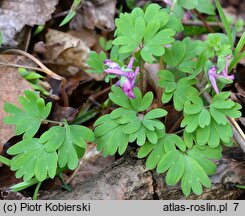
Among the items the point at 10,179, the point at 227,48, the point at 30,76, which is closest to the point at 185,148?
the point at 227,48

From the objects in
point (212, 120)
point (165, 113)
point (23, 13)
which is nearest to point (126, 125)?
point (165, 113)

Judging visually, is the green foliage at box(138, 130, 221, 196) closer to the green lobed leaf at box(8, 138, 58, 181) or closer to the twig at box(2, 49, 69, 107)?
the green lobed leaf at box(8, 138, 58, 181)

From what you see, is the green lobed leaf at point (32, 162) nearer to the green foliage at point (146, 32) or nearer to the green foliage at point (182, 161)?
the green foliage at point (182, 161)

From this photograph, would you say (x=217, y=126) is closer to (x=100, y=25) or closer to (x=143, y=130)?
(x=143, y=130)

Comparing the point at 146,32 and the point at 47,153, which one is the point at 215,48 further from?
the point at 47,153

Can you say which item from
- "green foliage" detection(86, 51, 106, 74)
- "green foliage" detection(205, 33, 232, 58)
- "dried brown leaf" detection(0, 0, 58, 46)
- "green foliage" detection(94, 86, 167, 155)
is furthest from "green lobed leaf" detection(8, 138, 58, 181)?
"dried brown leaf" detection(0, 0, 58, 46)

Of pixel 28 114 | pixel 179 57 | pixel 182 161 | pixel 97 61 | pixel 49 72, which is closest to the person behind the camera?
pixel 182 161

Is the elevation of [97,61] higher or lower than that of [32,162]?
higher

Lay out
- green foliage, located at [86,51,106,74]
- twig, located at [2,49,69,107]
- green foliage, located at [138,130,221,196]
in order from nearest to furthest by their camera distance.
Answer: green foliage, located at [138,130,221,196] < green foliage, located at [86,51,106,74] < twig, located at [2,49,69,107]
